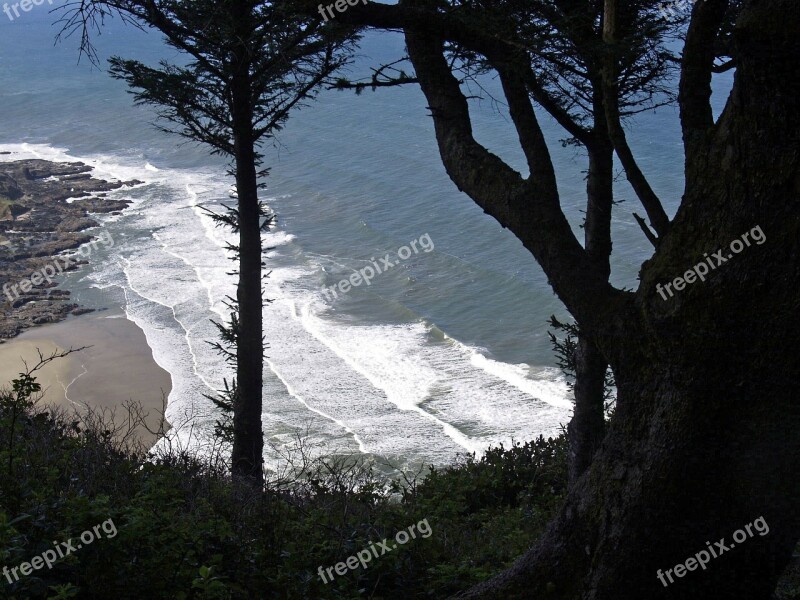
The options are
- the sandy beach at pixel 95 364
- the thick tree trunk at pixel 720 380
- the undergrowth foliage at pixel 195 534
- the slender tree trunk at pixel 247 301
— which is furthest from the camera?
the sandy beach at pixel 95 364

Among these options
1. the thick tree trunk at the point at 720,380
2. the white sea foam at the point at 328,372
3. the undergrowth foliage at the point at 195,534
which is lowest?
the white sea foam at the point at 328,372

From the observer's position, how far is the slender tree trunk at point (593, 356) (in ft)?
26.3

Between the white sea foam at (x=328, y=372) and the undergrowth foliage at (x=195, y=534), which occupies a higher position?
the undergrowth foliage at (x=195, y=534)

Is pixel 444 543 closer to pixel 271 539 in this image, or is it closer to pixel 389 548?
pixel 389 548

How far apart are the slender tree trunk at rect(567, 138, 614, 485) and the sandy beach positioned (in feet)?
41.0

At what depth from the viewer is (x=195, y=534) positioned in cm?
462

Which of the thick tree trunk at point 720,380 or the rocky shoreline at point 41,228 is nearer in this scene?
the thick tree trunk at point 720,380

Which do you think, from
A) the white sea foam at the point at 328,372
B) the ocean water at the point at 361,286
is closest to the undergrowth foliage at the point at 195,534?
the ocean water at the point at 361,286

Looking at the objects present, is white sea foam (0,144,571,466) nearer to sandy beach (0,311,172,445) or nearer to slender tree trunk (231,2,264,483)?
sandy beach (0,311,172,445)

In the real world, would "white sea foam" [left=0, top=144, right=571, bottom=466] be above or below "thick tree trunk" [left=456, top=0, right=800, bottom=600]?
below

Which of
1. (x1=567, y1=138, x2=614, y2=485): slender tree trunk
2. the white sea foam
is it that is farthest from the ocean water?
(x1=567, y1=138, x2=614, y2=485): slender tree trunk

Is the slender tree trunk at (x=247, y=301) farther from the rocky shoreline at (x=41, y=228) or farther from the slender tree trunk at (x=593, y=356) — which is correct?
the rocky shoreline at (x=41, y=228)

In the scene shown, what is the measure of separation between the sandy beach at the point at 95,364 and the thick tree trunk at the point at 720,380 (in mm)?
16231

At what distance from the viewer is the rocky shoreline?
26859 mm
